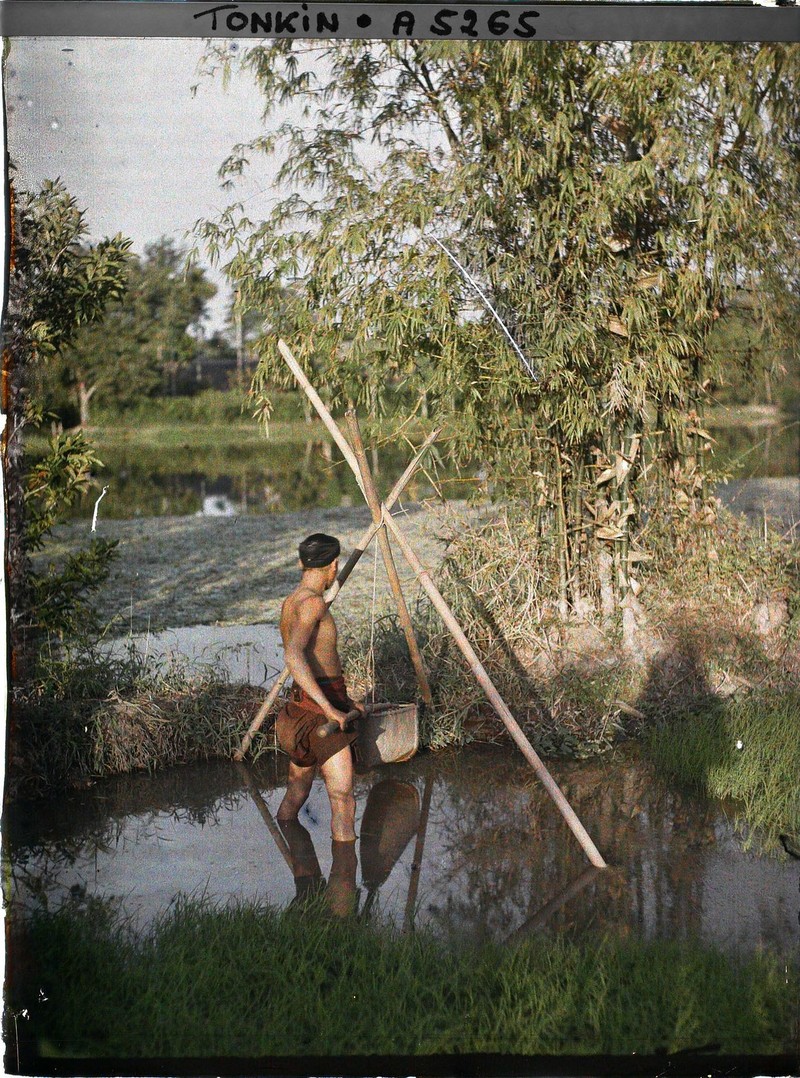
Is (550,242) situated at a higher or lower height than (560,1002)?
higher

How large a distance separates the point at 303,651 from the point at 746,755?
205 cm

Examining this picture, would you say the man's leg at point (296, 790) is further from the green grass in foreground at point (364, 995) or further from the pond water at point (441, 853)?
the green grass in foreground at point (364, 995)

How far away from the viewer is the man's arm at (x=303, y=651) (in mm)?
3984

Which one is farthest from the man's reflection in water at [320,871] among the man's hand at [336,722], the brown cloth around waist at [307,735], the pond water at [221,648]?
the pond water at [221,648]

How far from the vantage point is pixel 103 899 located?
3656mm

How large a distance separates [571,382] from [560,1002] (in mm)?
2943

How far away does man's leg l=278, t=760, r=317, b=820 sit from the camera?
14.4ft

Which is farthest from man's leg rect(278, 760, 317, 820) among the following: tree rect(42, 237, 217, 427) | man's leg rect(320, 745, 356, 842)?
tree rect(42, 237, 217, 427)

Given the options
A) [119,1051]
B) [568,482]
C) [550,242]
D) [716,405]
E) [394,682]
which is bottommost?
[119,1051]

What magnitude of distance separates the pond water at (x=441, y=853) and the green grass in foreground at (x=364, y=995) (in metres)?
0.22

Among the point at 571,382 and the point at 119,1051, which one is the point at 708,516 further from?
the point at 119,1051

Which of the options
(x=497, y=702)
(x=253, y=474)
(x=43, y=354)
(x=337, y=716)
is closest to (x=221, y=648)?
(x=337, y=716)

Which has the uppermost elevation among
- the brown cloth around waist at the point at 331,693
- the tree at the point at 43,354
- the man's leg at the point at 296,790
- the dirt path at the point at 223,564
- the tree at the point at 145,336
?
the tree at the point at 145,336

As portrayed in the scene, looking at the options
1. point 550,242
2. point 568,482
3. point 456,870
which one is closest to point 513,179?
point 550,242
